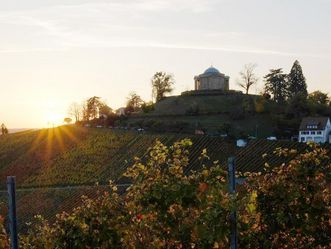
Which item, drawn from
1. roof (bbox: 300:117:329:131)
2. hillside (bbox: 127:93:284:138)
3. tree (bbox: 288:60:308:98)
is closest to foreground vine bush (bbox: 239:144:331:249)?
hillside (bbox: 127:93:284:138)

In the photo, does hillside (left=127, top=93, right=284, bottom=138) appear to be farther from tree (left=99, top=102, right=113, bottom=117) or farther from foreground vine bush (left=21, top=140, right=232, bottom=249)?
foreground vine bush (left=21, top=140, right=232, bottom=249)

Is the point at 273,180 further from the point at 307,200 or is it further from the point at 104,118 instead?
the point at 104,118

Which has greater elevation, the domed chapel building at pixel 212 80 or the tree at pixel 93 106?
the domed chapel building at pixel 212 80

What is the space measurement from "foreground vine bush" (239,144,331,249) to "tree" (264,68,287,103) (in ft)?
312

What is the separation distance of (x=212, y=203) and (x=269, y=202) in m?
1.77

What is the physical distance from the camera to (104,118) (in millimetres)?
95062

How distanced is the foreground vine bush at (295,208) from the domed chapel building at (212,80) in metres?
105

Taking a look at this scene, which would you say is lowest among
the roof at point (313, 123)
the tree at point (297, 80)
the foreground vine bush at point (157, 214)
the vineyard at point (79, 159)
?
the vineyard at point (79, 159)

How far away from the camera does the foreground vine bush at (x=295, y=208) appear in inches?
384

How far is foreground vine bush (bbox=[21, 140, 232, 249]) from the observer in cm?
885

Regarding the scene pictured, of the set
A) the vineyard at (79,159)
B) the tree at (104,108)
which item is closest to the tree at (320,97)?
the vineyard at (79,159)

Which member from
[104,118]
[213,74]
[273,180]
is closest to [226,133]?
[104,118]

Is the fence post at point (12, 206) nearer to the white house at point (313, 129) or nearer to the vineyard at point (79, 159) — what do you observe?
the vineyard at point (79, 159)

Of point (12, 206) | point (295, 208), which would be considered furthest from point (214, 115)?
point (12, 206)
